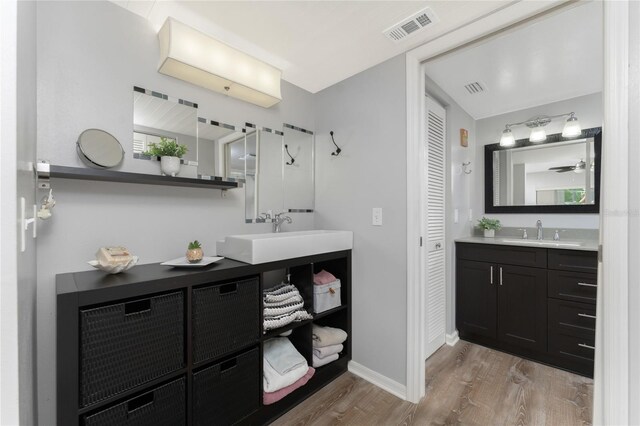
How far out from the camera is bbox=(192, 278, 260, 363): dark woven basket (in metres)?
1.28

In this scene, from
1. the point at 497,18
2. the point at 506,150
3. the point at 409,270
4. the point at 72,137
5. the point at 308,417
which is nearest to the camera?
the point at 72,137

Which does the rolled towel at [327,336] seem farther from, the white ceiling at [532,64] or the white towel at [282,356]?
the white ceiling at [532,64]

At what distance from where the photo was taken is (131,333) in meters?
1.09

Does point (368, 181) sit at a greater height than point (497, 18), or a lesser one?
lesser

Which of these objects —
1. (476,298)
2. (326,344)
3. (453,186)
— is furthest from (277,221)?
(476,298)

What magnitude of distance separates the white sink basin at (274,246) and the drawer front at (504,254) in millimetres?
1427

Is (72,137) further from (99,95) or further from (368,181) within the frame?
(368,181)

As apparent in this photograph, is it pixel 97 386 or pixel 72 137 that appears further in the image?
pixel 72 137

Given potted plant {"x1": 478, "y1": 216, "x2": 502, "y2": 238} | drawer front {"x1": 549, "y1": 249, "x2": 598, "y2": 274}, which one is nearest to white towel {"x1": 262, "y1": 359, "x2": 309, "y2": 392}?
drawer front {"x1": 549, "y1": 249, "x2": 598, "y2": 274}

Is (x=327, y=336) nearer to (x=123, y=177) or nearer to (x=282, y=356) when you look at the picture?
(x=282, y=356)

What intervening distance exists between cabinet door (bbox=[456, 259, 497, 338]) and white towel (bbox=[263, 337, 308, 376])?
1.75 m

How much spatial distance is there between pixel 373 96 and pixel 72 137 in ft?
5.92

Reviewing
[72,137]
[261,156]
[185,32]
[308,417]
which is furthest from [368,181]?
[72,137]

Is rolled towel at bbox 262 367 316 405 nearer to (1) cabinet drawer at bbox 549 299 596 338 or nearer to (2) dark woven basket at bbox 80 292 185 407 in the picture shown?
(2) dark woven basket at bbox 80 292 185 407
